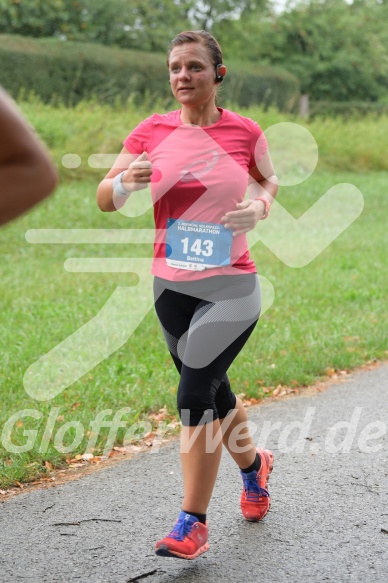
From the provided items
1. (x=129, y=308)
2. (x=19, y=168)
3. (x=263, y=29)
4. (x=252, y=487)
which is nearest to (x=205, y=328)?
(x=252, y=487)

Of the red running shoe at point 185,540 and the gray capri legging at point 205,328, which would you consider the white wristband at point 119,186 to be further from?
the red running shoe at point 185,540

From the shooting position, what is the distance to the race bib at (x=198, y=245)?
3.60 metres

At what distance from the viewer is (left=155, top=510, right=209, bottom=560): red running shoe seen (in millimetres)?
3439

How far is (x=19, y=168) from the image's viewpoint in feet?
5.52

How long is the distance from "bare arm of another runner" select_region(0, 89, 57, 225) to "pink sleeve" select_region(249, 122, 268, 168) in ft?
7.02

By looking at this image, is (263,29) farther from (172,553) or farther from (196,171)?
(172,553)

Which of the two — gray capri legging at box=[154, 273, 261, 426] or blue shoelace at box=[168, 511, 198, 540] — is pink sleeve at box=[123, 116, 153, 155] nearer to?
gray capri legging at box=[154, 273, 261, 426]

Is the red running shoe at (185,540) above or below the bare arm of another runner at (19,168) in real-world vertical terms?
below

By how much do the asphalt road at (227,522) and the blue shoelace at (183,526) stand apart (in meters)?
0.17

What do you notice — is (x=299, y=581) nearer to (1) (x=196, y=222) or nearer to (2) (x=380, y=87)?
(1) (x=196, y=222)

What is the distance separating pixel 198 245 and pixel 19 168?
1948mm

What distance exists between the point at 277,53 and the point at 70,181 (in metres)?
27.5

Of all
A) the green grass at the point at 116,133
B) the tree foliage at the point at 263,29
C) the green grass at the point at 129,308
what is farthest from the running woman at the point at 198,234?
the tree foliage at the point at 263,29

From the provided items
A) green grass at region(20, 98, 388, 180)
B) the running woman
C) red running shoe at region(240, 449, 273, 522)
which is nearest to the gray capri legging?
the running woman
